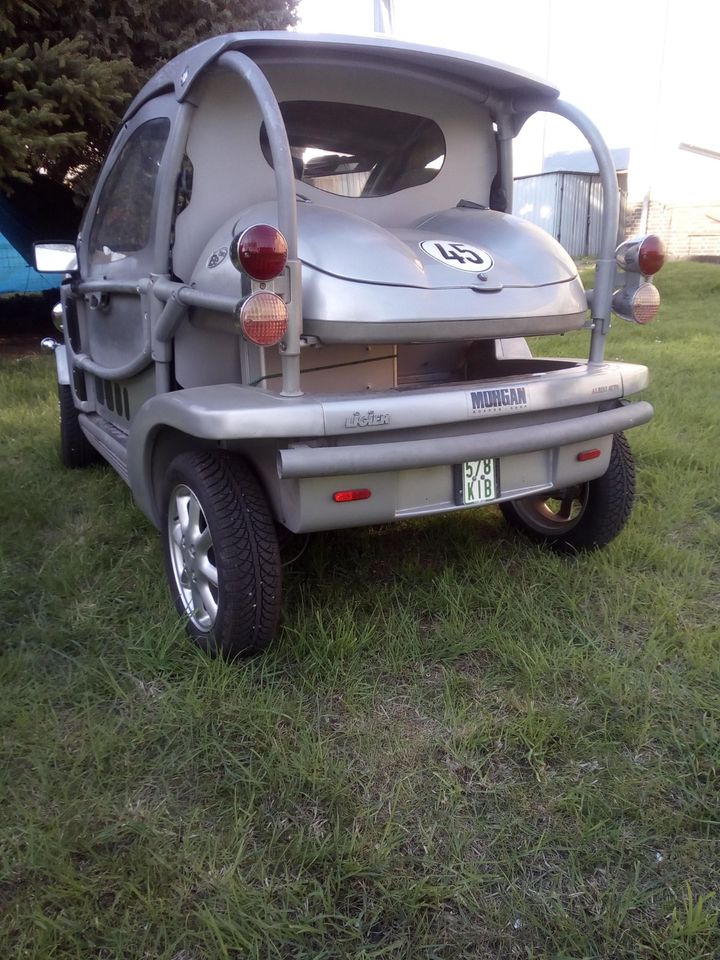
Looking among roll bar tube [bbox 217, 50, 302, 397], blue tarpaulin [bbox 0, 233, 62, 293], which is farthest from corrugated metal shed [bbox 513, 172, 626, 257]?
roll bar tube [bbox 217, 50, 302, 397]

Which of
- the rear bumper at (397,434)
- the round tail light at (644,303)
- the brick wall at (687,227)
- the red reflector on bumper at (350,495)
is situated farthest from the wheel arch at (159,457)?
the brick wall at (687,227)

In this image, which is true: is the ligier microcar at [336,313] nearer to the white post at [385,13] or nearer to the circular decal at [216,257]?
the circular decal at [216,257]

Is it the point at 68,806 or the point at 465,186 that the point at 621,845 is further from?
the point at 465,186

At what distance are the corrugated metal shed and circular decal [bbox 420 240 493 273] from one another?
16984 mm

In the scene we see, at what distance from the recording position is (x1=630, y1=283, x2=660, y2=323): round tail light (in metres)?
2.67

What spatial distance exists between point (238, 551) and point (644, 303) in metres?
1.67

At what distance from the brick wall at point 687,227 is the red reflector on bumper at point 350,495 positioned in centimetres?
1625

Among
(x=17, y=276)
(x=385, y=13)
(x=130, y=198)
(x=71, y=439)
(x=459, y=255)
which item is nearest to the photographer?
(x=459, y=255)

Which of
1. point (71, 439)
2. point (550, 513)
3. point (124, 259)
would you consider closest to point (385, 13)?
point (124, 259)

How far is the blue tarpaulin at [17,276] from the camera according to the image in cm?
965

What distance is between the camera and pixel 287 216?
6.66 feet

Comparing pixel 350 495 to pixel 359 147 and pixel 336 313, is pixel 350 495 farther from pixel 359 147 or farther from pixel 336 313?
pixel 359 147

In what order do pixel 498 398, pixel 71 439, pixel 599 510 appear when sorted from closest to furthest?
pixel 498 398 → pixel 599 510 → pixel 71 439

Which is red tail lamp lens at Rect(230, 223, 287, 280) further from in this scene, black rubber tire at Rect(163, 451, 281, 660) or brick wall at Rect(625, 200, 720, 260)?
brick wall at Rect(625, 200, 720, 260)
